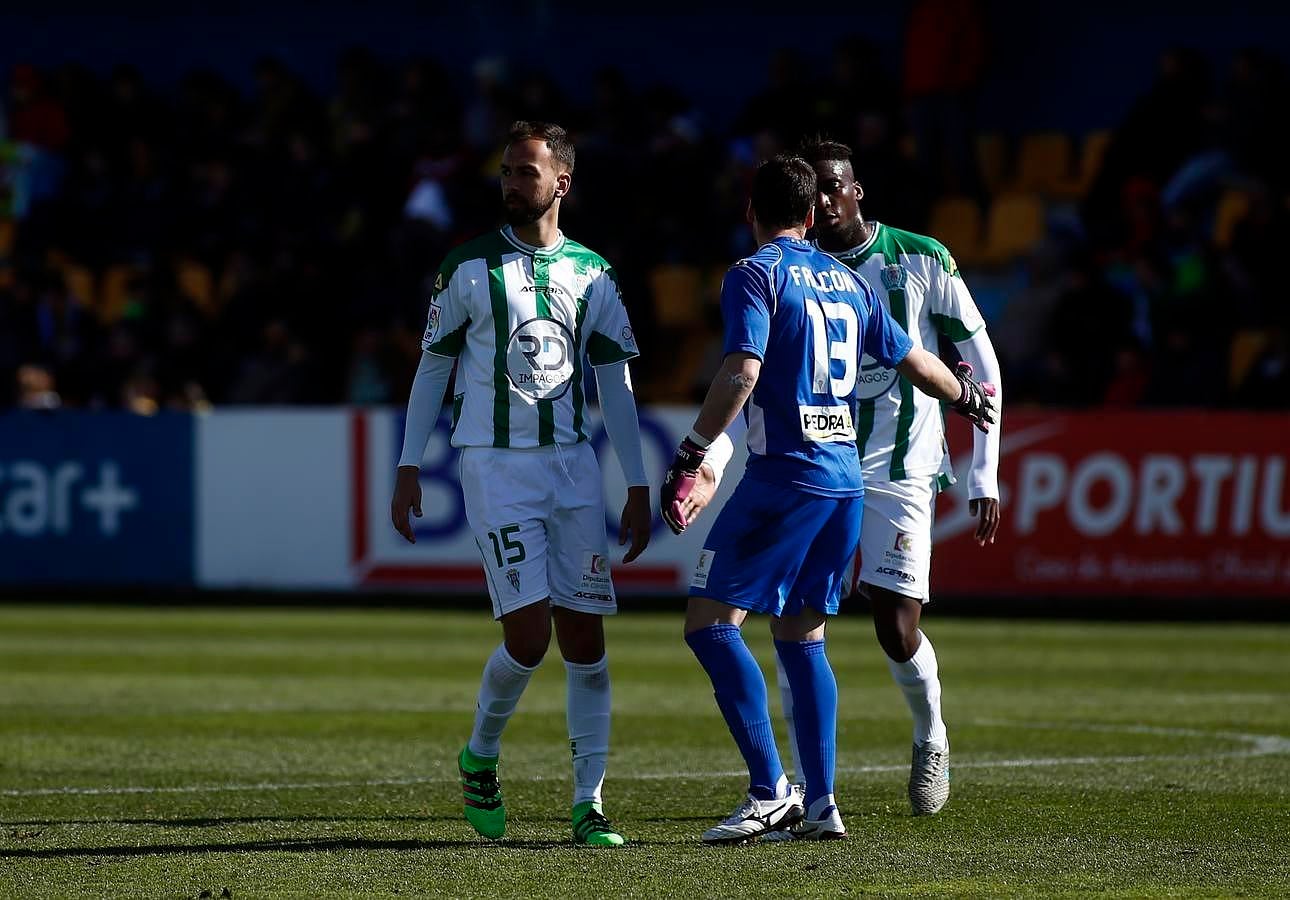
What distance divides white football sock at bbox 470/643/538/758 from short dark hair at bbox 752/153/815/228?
5.37 feet

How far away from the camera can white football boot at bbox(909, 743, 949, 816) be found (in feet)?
22.8

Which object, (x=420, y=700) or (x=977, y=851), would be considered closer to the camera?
(x=977, y=851)

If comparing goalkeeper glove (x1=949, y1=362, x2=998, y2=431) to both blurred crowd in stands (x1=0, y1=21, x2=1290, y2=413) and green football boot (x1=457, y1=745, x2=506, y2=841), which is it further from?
blurred crowd in stands (x1=0, y1=21, x2=1290, y2=413)

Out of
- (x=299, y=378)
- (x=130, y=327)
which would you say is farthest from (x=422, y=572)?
(x=130, y=327)

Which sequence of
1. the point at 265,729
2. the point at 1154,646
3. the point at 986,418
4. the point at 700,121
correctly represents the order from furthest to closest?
the point at 700,121 → the point at 1154,646 → the point at 265,729 → the point at 986,418

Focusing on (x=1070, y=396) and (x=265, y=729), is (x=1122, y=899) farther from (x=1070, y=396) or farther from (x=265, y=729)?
(x=1070, y=396)

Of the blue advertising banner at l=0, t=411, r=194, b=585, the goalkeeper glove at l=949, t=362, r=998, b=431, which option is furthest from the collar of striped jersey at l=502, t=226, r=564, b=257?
the blue advertising banner at l=0, t=411, r=194, b=585

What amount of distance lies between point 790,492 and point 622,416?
693 millimetres

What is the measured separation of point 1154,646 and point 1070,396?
3642 mm

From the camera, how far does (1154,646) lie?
14305 mm

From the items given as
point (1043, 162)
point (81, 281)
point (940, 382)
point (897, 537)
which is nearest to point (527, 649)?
point (897, 537)

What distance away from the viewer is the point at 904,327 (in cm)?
735

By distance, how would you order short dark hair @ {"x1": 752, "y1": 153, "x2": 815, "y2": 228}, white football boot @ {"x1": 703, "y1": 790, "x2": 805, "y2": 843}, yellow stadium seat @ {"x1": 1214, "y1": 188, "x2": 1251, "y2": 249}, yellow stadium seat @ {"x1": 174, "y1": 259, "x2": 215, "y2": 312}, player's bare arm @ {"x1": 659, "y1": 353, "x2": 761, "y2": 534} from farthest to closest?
yellow stadium seat @ {"x1": 174, "y1": 259, "x2": 215, "y2": 312}
yellow stadium seat @ {"x1": 1214, "y1": 188, "x2": 1251, "y2": 249}
short dark hair @ {"x1": 752, "y1": 153, "x2": 815, "y2": 228}
white football boot @ {"x1": 703, "y1": 790, "x2": 805, "y2": 843}
player's bare arm @ {"x1": 659, "y1": 353, "x2": 761, "y2": 534}

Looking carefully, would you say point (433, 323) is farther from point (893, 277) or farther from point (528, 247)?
point (893, 277)
